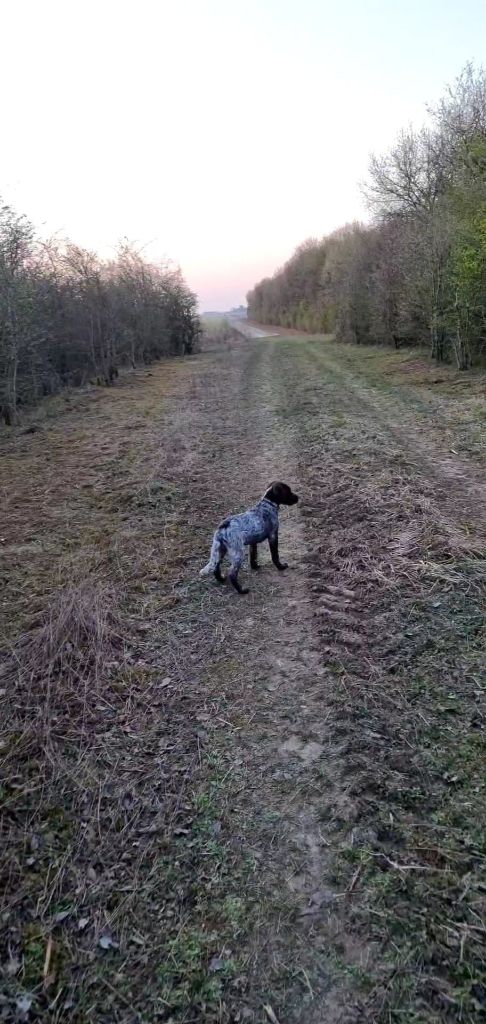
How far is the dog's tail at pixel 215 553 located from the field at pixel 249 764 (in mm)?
217

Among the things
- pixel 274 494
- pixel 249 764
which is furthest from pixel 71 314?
pixel 249 764

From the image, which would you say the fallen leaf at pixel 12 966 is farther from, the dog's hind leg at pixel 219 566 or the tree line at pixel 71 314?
the tree line at pixel 71 314

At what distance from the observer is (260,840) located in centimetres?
266

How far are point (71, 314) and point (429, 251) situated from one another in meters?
11.5

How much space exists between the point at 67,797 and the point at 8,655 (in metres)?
1.47

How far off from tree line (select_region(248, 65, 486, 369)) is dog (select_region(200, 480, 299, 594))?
10984 mm

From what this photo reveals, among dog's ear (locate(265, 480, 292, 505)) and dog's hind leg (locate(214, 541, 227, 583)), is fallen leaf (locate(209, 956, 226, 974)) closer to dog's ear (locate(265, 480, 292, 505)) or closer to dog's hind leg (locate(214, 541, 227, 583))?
dog's hind leg (locate(214, 541, 227, 583))

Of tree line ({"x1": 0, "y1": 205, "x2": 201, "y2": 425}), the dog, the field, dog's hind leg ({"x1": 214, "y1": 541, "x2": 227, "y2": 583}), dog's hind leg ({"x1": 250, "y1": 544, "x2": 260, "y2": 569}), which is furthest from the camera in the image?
tree line ({"x1": 0, "y1": 205, "x2": 201, "y2": 425})

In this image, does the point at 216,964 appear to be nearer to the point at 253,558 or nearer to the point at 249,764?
the point at 249,764

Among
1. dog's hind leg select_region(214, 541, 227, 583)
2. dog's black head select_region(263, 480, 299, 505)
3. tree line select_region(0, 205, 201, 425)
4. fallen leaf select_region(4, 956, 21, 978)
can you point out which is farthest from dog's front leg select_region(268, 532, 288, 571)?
tree line select_region(0, 205, 201, 425)

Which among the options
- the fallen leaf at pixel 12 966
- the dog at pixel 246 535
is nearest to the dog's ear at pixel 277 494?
the dog at pixel 246 535

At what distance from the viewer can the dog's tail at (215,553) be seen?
5.00 m

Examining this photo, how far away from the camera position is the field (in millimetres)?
2145

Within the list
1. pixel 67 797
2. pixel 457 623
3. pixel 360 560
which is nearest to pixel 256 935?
pixel 67 797
